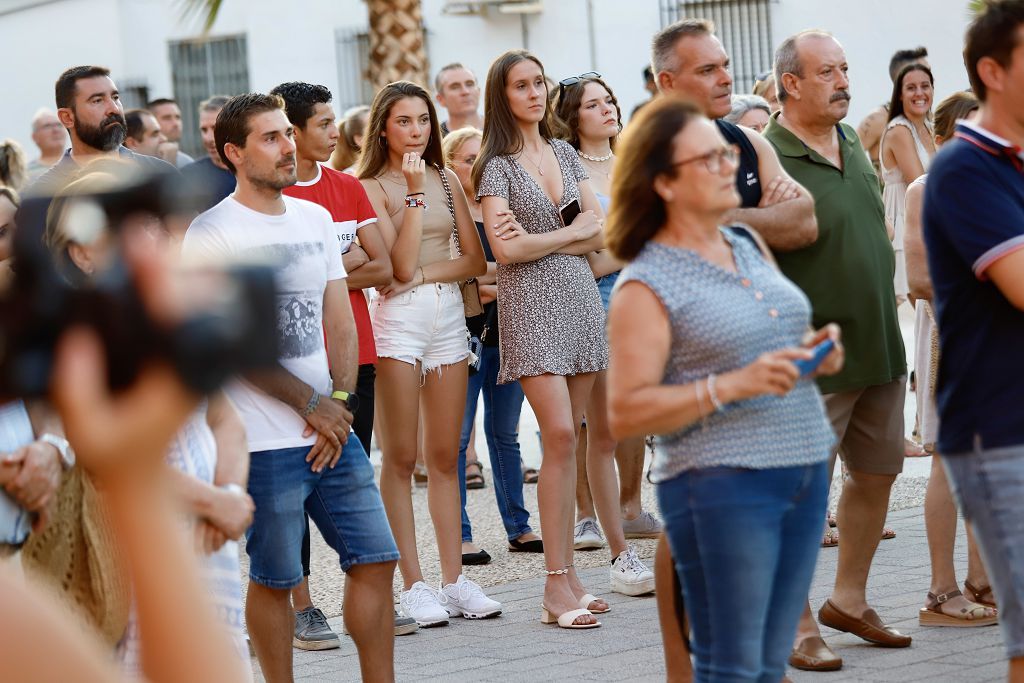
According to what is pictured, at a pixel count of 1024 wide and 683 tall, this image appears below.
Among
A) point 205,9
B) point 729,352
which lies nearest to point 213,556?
point 729,352

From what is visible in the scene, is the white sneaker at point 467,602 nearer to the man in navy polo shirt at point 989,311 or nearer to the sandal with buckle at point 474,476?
the man in navy polo shirt at point 989,311

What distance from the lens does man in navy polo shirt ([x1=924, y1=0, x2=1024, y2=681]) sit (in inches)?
151

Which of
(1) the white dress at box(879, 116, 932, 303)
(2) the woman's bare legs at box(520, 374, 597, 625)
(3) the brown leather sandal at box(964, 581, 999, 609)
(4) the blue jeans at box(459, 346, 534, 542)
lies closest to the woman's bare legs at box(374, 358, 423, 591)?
(2) the woman's bare legs at box(520, 374, 597, 625)

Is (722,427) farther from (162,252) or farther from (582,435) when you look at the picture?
(582,435)

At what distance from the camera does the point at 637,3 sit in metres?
22.0

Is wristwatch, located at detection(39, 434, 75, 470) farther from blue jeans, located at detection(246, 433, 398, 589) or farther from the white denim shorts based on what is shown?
the white denim shorts

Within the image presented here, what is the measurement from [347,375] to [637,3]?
17578mm

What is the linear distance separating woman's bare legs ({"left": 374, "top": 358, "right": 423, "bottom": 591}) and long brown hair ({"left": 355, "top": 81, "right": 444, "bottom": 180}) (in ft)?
3.18

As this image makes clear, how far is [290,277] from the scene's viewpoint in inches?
192

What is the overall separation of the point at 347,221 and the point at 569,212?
1.00 metres

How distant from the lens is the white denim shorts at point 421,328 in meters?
6.79

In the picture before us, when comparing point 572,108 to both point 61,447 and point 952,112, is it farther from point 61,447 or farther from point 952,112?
point 61,447

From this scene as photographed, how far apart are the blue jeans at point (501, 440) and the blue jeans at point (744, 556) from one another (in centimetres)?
438

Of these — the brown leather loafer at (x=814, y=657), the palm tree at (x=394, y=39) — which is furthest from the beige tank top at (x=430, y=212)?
the palm tree at (x=394, y=39)
